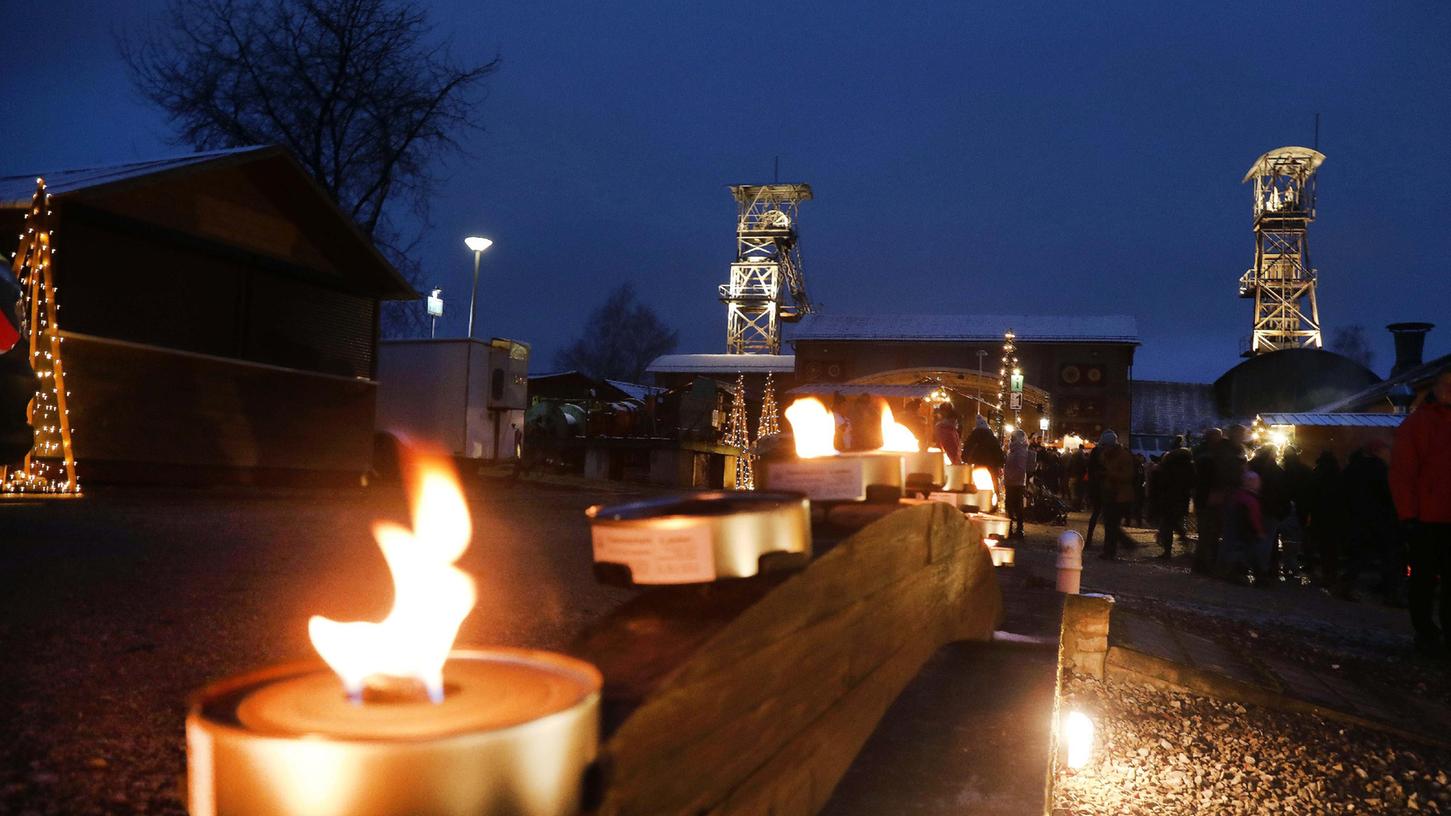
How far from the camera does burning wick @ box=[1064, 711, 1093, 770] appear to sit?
4250mm

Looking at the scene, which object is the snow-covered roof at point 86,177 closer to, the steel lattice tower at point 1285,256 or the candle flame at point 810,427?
the candle flame at point 810,427

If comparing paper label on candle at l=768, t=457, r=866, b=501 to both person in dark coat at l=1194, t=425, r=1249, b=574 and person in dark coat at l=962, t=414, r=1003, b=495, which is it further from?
person in dark coat at l=1194, t=425, r=1249, b=574

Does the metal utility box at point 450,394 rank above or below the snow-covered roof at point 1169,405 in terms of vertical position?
below

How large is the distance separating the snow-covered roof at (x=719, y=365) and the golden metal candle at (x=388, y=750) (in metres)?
57.6

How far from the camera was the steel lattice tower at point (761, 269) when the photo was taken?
2741 inches

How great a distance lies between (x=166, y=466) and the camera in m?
12.3

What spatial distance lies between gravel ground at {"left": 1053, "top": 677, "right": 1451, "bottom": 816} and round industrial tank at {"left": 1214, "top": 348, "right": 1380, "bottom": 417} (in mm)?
40297

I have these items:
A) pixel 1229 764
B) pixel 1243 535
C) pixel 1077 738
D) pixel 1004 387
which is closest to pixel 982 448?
pixel 1243 535

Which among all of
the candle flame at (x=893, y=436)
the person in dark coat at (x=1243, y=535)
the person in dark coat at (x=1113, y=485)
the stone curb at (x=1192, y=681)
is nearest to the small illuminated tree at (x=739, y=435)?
the person in dark coat at (x=1113, y=485)

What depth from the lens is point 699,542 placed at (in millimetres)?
1414

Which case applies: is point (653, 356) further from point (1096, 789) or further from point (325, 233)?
point (1096, 789)

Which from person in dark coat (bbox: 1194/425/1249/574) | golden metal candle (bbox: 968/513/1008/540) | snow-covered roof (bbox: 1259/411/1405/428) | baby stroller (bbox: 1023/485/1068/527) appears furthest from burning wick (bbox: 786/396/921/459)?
baby stroller (bbox: 1023/485/1068/527)

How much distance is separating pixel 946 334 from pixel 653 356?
2808 cm

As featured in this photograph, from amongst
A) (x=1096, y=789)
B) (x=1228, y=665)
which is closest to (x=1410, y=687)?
(x=1228, y=665)
